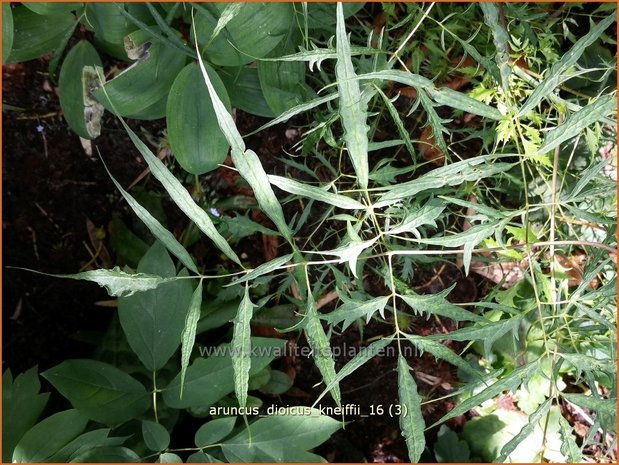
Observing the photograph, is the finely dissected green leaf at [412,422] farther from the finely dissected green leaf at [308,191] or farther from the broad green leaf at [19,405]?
the broad green leaf at [19,405]

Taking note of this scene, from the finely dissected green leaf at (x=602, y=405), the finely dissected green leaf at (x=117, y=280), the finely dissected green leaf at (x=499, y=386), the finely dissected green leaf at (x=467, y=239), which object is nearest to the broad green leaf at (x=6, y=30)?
the finely dissected green leaf at (x=117, y=280)

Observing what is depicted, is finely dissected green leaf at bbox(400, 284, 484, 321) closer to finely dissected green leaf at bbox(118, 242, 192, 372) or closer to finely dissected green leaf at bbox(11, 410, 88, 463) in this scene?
finely dissected green leaf at bbox(118, 242, 192, 372)

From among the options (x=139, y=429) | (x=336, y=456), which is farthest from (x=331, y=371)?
(x=336, y=456)

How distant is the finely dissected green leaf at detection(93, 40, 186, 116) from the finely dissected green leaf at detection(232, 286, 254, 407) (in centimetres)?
40

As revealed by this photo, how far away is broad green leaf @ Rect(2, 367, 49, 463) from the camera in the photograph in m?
0.90

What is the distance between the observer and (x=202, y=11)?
2.18 ft

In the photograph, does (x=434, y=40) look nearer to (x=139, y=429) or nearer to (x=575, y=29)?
(x=575, y=29)

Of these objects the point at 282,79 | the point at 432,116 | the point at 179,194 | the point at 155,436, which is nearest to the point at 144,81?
the point at 282,79

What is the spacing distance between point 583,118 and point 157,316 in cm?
69

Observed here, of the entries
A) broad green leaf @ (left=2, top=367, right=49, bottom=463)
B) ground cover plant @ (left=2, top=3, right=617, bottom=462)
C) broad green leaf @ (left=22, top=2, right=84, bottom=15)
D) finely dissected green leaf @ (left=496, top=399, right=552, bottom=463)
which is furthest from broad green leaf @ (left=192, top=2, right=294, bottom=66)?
broad green leaf @ (left=2, top=367, right=49, bottom=463)

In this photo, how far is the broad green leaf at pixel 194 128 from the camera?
78 cm

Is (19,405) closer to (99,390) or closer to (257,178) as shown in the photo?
(99,390)

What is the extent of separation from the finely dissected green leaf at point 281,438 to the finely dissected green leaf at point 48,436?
0.24m

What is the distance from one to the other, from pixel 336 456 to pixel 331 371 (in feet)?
2.17
